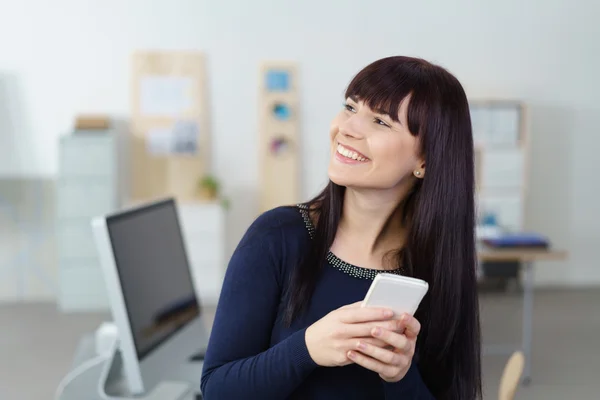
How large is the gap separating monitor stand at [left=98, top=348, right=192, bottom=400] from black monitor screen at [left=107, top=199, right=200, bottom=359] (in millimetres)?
117

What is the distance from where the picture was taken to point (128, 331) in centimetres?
213

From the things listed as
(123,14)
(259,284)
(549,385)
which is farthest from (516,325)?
(259,284)

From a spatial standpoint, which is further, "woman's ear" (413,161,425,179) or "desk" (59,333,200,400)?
"desk" (59,333,200,400)

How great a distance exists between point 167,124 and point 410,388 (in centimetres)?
571

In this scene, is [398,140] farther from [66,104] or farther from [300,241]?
[66,104]

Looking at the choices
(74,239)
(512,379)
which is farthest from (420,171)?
(74,239)

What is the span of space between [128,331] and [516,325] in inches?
188

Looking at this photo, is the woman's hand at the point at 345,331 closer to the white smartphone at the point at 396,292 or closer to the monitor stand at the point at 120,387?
the white smartphone at the point at 396,292

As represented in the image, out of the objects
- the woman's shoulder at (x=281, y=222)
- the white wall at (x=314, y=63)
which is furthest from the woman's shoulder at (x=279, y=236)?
the white wall at (x=314, y=63)

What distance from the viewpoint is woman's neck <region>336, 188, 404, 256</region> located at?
1.68 m

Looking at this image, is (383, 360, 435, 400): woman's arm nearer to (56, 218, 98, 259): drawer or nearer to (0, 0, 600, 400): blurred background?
(0, 0, 600, 400): blurred background

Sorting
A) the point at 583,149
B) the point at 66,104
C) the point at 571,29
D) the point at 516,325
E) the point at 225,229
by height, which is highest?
the point at 571,29

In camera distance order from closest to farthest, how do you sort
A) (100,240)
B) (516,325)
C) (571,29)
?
(100,240), (516,325), (571,29)

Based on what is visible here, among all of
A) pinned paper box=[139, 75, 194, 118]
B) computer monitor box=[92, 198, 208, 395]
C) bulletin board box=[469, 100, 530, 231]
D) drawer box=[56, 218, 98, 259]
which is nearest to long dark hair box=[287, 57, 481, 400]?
computer monitor box=[92, 198, 208, 395]
